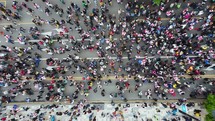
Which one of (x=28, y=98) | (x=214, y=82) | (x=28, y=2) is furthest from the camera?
(x=28, y=2)

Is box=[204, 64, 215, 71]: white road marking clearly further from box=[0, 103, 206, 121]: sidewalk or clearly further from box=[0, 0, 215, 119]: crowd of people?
box=[0, 103, 206, 121]: sidewalk

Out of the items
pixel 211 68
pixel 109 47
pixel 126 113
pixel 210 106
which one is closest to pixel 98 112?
pixel 126 113

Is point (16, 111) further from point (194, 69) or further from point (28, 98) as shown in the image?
point (194, 69)

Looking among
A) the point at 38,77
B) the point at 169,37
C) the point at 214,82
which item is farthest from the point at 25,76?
the point at 214,82

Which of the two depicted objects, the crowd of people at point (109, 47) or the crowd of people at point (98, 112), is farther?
the crowd of people at point (109, 47)

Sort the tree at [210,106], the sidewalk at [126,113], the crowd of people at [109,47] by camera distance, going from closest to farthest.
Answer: the tree at [210,106] → the sidewalk at [126,113] → the crowd of people at [109,47]

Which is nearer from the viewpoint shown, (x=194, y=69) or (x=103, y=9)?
(x=194, y=69)

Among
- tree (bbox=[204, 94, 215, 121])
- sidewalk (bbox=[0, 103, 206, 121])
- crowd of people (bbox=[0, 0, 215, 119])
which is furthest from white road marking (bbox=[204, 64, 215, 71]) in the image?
sidewalk (bbox=[0, 103, 206, 121])

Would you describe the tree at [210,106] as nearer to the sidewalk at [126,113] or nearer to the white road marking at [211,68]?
the sidewalk at [126,113]

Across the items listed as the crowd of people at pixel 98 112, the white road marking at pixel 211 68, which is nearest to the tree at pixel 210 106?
the crowd of people at pixel 98 112
